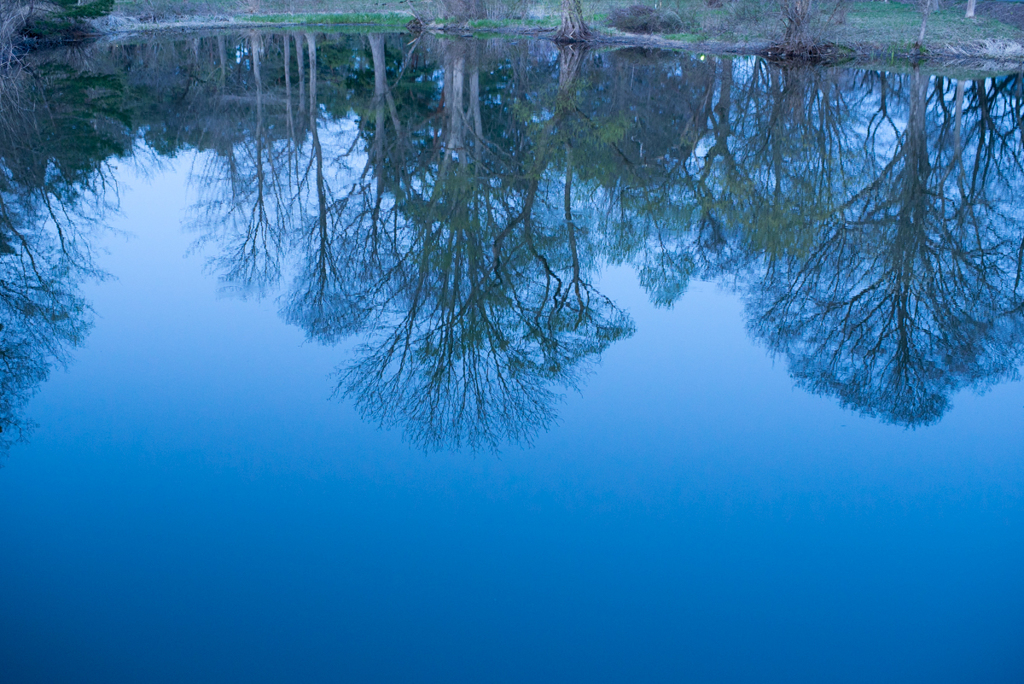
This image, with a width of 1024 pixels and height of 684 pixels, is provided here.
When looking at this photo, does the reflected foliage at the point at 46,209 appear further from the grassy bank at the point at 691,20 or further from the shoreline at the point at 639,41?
the grassy bank at the point at 691,20

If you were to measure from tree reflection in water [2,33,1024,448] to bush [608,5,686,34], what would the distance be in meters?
7.47

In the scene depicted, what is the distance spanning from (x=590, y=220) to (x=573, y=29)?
650 inches

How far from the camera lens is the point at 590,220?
1044 cm

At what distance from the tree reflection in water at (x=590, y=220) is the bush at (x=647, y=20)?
7.47m

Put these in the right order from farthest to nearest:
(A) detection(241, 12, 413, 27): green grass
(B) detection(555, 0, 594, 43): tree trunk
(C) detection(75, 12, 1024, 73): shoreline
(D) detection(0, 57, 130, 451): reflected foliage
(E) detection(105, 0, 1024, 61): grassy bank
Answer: (A) detection(241, 12, 413, 27): green grass
(B) detection(555, 0, 594, 43): tree trunk
(E) detection(105, 0, 1024, 61): grassy bank
(C) detection(75, 12, 1024, 73): shoreline
(D) detection(0, 57, 130, 451): reflected foliage

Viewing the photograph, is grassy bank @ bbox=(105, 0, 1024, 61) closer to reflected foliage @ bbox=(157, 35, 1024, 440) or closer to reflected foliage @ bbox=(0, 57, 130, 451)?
reflected foliage @ bbox=(157, 35, 1024, 440)

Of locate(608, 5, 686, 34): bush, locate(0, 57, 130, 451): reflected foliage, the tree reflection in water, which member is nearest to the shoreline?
locate(608, 5, 686, 34): bush

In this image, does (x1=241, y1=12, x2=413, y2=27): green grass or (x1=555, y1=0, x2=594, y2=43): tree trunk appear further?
(x1=241, y1=12, x2=413, y2=27): green grass

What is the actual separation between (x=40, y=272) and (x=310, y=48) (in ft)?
51.4

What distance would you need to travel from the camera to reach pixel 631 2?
2816 centimetres

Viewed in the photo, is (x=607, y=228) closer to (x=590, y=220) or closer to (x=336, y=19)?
(x=590, y=220)

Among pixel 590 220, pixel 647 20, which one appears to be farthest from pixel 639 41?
pixel 590 220

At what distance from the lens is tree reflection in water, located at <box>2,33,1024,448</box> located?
7.27 meters

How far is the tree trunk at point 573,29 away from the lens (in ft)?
80.3
